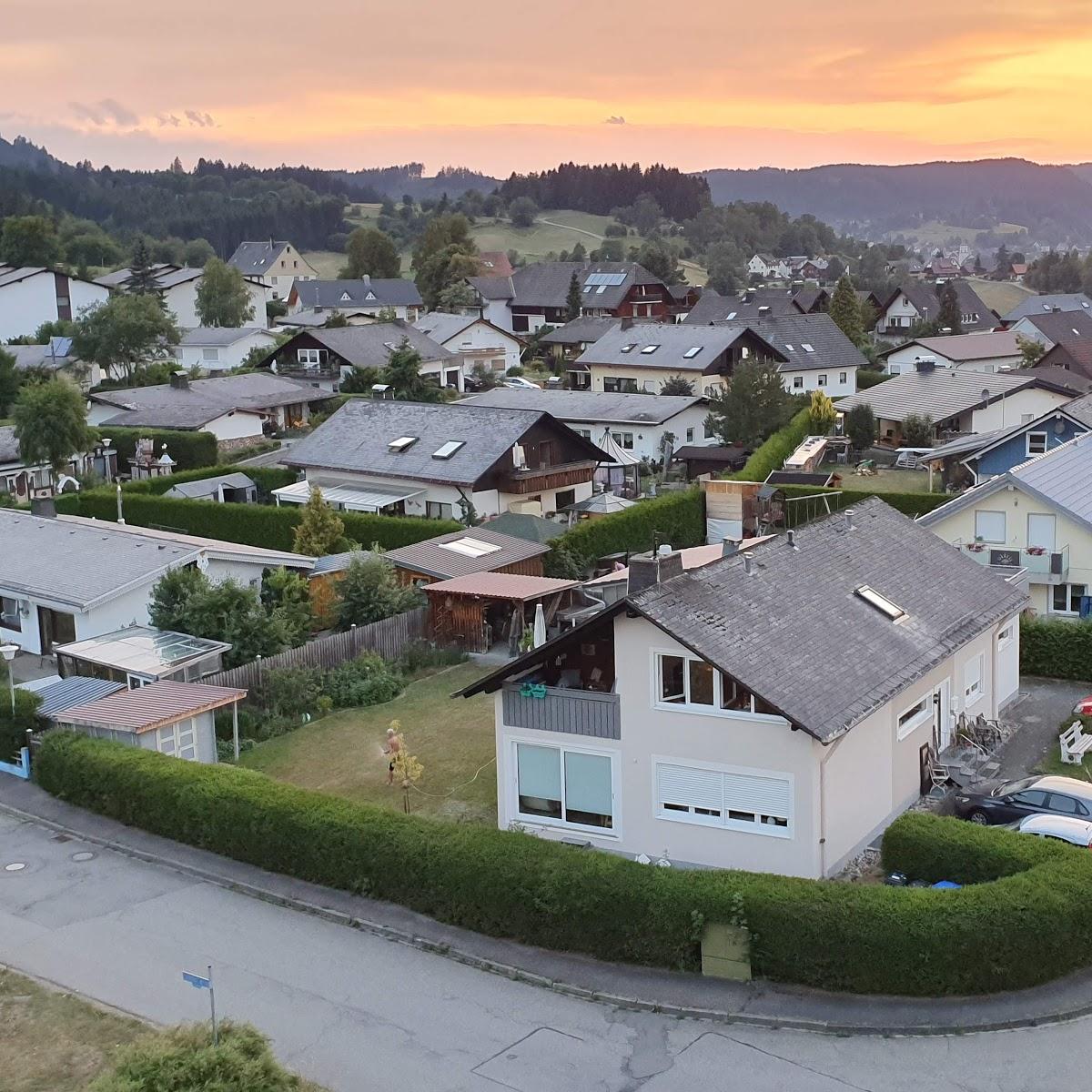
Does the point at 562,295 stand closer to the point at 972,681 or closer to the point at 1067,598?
the point at 1067,598

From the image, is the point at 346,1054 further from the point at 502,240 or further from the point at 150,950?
the point at 502,240

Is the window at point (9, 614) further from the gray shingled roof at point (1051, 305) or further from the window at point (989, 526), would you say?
the gray shingled roof at point (1051, 305)

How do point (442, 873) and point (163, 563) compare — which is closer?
point (442, 873)

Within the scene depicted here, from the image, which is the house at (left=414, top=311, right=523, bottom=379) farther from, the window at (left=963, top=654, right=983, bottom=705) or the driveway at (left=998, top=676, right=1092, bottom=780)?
the window at (left=963, top=654, right=983, bottom=705)

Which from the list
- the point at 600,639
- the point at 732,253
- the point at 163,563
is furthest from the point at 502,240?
the point at 600,639

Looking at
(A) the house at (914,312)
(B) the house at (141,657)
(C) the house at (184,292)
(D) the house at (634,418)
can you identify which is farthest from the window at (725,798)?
(A) the house at (914,312)

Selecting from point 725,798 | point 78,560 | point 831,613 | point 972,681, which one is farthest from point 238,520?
point 725,798
